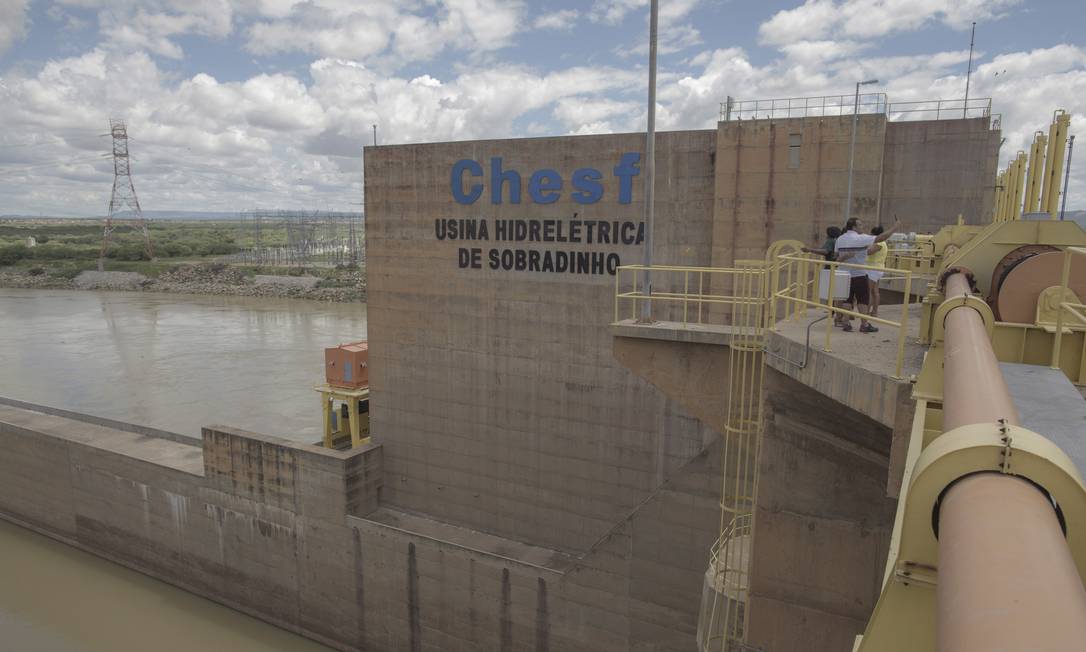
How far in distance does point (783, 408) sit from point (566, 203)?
25.5ft

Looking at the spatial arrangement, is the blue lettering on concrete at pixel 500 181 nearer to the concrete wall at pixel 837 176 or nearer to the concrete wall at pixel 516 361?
the concrete wall at pixel 516 361

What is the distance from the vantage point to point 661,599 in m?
12.5

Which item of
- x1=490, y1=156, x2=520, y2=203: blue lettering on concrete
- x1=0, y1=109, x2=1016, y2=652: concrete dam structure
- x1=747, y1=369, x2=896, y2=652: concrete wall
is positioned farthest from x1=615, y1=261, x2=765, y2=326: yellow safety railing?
x1=747, y1=369, x2=896, y2=652: concrete wall

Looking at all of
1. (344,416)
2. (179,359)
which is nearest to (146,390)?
(179,359)

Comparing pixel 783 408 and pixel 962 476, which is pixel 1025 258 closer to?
pixel 783 408

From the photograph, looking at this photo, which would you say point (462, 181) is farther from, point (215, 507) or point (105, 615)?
point (105, 615)

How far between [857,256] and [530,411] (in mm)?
8577

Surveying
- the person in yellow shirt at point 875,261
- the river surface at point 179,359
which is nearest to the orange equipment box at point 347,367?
the river surface at point 179,359

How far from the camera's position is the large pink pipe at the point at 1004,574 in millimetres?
1024

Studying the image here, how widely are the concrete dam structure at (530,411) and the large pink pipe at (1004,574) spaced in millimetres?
6931

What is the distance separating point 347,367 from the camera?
18359mm

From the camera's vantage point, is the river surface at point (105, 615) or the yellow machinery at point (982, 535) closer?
A: the yellow machinery at point (982, 535)

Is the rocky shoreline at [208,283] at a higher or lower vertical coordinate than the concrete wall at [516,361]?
lower

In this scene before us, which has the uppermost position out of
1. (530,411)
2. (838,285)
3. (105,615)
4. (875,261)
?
(875,261)
